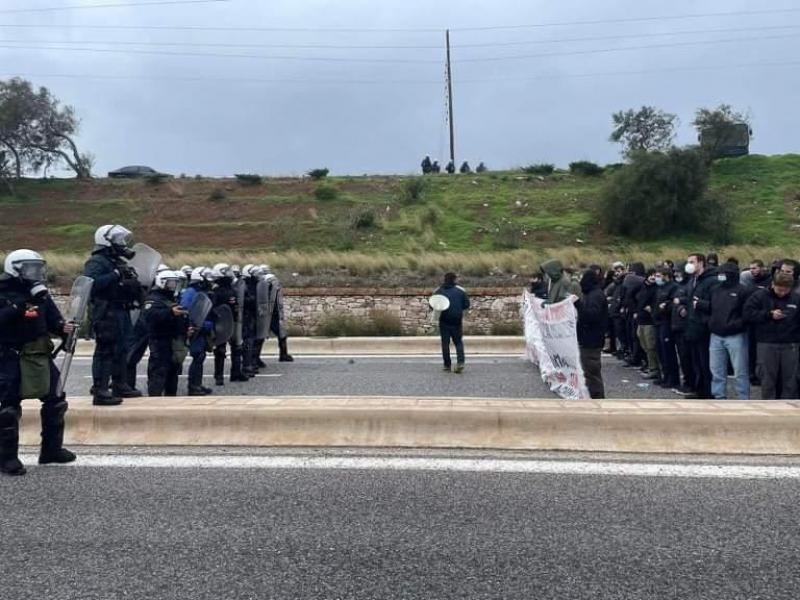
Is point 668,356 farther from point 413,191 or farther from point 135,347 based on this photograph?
point 413,191

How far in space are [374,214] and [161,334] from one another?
36.3m

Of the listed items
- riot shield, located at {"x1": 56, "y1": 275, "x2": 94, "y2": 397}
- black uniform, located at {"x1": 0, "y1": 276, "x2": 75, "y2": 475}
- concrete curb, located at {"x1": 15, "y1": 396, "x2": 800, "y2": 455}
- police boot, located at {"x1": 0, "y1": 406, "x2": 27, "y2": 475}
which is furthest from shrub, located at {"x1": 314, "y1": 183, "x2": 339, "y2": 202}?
police boot, located at {"x1": 0, "y1": 406, "x2": 27, "y2": 475}

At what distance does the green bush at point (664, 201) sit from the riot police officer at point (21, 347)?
4014 centimetres

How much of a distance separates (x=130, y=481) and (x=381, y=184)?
170ft

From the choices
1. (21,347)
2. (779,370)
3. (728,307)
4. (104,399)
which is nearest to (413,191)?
(728,307)

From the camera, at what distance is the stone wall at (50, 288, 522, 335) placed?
24453 mm

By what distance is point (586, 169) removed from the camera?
5838 cm

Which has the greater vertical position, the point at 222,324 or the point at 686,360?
the point at 222,324

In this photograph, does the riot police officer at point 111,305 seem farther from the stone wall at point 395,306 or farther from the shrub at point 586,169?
the shrub at point 586,169

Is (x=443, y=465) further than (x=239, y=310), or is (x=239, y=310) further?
(x=239, y=310)

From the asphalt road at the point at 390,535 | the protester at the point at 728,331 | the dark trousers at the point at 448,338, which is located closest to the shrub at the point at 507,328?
the dark trousers at the point at 448,338

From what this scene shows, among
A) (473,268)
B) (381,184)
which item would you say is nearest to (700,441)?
(473,268)

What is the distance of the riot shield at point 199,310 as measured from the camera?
1152 cm

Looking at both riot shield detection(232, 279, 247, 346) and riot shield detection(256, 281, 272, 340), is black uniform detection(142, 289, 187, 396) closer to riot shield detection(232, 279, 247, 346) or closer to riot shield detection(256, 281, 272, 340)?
riot shield detection(232, 279, 247, 346)
